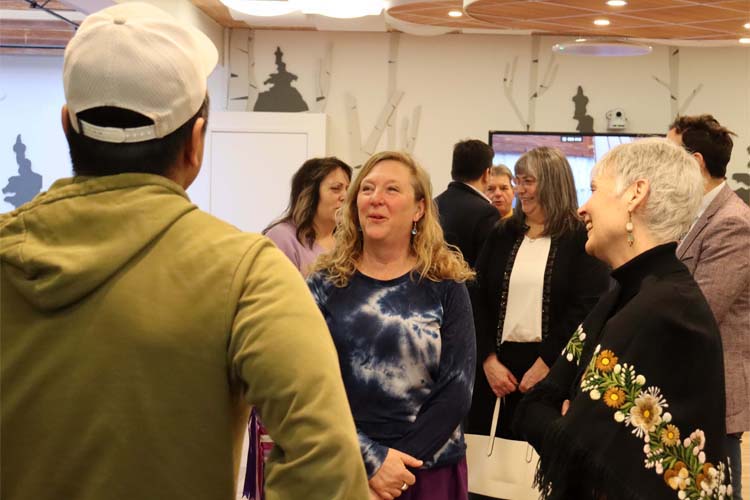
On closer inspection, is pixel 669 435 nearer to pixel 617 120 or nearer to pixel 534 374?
pixel 534 374

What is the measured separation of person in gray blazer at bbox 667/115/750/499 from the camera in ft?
9.81

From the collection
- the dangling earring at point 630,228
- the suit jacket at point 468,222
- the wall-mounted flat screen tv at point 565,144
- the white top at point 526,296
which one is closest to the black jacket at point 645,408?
the dangling earring at point 630,228

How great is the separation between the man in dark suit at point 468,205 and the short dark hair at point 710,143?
1.26 m

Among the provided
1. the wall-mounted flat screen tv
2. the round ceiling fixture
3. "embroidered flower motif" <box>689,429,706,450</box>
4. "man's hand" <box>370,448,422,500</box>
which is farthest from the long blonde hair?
the wall-mounted flat screen tv

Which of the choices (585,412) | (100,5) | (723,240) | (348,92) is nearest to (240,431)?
(585,412)

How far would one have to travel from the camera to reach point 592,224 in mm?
2100

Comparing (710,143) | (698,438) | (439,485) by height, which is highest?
(710,143)

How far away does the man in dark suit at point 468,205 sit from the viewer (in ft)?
14.7

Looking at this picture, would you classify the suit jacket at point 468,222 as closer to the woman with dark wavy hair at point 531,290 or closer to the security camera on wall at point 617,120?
the woman with dark wavy hair at point 531,290

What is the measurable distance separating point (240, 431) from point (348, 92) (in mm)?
8636

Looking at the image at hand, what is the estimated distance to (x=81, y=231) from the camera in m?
1.12

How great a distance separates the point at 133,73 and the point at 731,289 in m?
2.39

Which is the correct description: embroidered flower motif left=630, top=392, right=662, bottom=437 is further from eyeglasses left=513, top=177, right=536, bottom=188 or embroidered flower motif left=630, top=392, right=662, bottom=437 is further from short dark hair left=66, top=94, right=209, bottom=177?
eyeglasses left=513, top=177, right=536, bottom=188

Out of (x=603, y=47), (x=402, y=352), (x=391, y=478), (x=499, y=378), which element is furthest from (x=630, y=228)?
(x=603, y=47)
